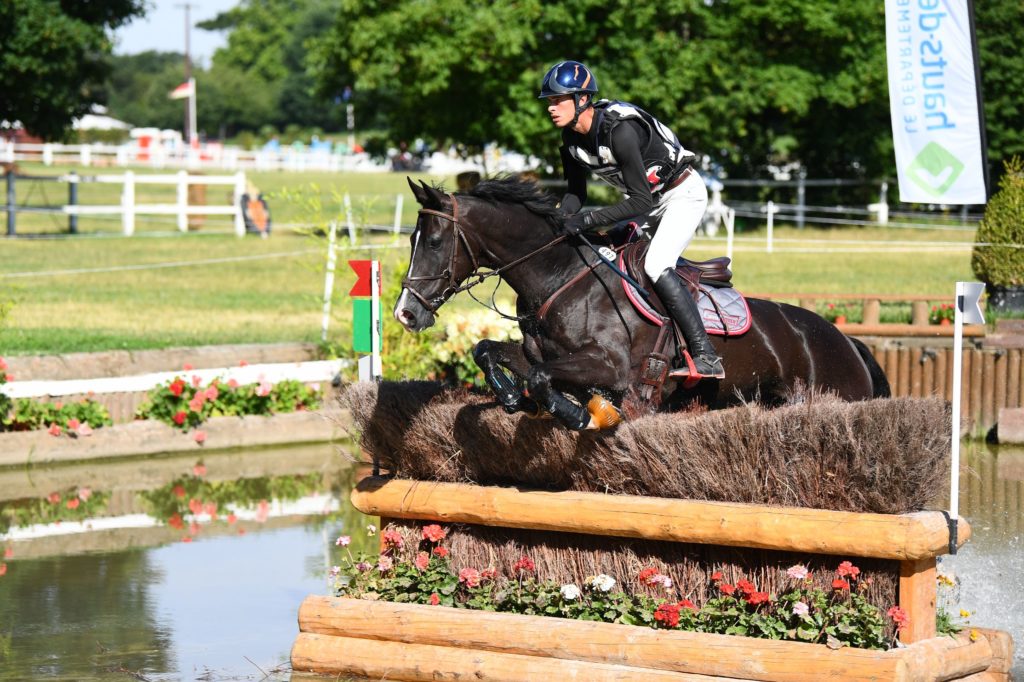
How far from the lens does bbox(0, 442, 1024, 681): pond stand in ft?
21.3

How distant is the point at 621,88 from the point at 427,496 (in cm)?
2181

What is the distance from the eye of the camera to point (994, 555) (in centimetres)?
792

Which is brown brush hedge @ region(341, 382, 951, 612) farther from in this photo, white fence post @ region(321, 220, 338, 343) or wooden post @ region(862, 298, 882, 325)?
wooden post @ region(862, 298, 882, 325)

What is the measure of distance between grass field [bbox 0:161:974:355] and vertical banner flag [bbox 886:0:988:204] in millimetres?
4016

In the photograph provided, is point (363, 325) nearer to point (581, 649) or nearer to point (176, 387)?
point (581, 649)

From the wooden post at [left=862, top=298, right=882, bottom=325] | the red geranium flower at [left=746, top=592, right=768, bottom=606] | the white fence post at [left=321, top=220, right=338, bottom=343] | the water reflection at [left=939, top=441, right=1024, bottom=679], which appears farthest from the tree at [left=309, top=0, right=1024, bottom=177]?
the red geranium flower at [left=746, top=592, right=768, bottom=606]

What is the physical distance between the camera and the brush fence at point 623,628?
17.3 feet

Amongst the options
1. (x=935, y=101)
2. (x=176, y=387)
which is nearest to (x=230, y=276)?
(x=176, y=387)

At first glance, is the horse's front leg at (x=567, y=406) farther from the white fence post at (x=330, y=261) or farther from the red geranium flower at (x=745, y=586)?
the white fence post at (x=330, y=261)

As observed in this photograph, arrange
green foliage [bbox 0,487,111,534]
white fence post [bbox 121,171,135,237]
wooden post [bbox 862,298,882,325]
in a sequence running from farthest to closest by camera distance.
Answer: white fence post [bbox 121,171,135,237] < wooden post [bbox 862,298,882,325] < green foliage [bbox 0,487,111,534]

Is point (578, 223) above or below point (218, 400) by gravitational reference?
above

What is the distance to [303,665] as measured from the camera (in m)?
6.22

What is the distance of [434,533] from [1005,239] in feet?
32.1

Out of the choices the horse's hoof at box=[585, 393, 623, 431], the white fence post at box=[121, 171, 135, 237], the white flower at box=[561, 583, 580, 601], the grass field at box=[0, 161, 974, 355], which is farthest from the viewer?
the white fence post at box=[121, 171, 135, 237]
